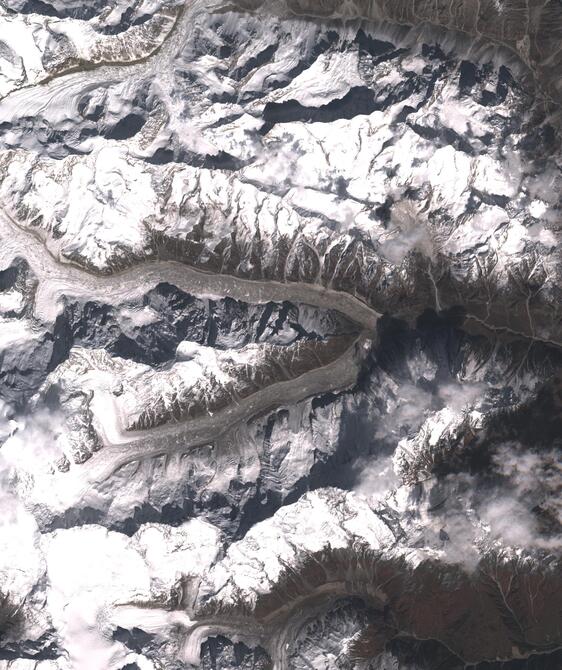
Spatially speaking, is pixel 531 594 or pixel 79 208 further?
pixel 79 208

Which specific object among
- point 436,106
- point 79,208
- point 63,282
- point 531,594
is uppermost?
point 436,106

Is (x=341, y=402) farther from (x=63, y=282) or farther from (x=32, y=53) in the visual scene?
(x=32, y=53)

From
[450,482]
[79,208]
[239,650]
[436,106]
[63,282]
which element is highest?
[436,106]

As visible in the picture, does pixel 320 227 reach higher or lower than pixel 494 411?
higher

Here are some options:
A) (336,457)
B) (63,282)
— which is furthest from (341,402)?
(63,282)

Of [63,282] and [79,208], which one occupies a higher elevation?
[79,208]

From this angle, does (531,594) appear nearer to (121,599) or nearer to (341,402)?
(341,402)

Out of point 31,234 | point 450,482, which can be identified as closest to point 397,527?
point 450,482
